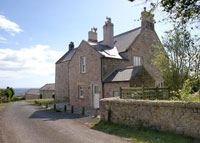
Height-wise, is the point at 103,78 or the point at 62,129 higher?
the point at 103,78

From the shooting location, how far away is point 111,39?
2173 cm

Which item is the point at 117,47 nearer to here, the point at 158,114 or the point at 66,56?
the point at 66,56

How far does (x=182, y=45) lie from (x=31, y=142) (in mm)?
11969

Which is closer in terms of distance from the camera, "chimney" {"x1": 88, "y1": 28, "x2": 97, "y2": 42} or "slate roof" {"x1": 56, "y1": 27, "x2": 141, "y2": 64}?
"slate roof" {"x1": 56, "y1": 27, "x2": 141, "y2": 64}

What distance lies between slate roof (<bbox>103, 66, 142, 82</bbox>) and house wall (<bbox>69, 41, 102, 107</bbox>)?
140 cm

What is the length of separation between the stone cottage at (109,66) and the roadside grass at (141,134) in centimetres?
592

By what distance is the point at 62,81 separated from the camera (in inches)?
1252

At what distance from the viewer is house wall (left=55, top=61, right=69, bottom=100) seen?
30.4m

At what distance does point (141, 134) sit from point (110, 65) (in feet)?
35.7

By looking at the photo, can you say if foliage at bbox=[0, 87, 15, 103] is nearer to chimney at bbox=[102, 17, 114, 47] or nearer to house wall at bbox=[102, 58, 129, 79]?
chimney at bbox=[102, 17, 114, 47]

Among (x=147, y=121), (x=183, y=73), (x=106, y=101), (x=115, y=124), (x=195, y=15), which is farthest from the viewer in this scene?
(x=183, y=73)

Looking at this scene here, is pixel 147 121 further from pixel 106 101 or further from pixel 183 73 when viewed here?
pixel 183 73

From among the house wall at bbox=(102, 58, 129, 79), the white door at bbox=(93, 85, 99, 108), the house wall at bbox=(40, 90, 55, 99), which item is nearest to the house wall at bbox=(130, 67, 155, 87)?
the house wall at bbox=(102, 58, 129, 79)

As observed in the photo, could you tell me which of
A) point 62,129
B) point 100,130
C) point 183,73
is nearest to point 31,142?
point 62,129
